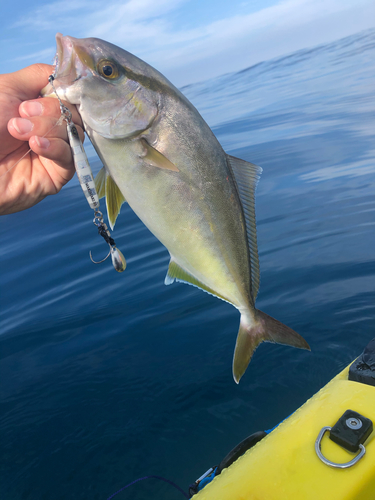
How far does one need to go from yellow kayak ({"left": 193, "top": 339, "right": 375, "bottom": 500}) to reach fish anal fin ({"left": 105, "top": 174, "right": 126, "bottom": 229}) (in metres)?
1.35

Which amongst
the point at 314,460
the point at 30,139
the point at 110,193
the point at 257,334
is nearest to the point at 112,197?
the point at 110,193

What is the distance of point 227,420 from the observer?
317cm

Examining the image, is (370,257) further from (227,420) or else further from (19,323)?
(19,323)

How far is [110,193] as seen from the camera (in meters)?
1.78

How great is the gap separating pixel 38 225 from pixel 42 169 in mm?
7146

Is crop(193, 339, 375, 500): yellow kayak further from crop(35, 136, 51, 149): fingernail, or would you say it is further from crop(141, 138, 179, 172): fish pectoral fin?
crop(35, 136, 51, 149): fingernail

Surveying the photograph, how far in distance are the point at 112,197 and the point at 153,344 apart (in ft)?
9.25

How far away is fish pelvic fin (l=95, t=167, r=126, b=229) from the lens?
1766mm

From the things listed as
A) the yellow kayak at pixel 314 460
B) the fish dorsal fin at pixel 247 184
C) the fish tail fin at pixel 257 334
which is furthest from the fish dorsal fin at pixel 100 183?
the yellow kayak at pixel 314 460

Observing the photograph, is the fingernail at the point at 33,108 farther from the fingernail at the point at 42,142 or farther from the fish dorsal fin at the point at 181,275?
the fish dorsal fin at the point at 181,275

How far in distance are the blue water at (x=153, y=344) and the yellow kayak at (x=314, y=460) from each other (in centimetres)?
115

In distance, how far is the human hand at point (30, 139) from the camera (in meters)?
1.73

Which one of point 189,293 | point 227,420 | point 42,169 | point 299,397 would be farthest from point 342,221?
point 42,169

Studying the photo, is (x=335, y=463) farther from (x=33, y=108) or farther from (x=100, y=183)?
(x=33, y=108)
